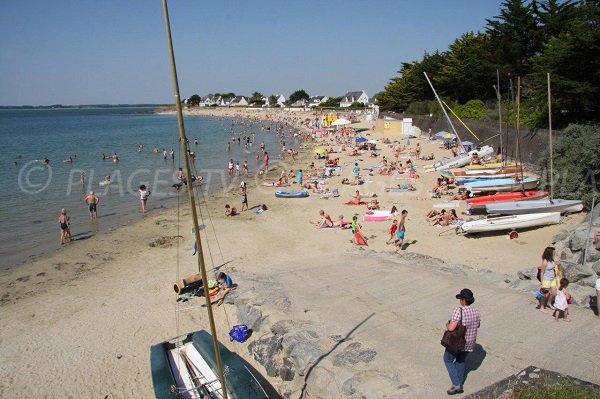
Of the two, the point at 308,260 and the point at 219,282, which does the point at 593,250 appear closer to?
the point at 308,260

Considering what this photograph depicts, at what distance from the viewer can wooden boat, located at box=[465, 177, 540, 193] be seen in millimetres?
20516

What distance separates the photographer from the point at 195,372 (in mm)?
8227

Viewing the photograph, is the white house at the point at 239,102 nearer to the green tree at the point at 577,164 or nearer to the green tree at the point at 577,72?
the green tree at the point at 577,72

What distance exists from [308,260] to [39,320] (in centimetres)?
742

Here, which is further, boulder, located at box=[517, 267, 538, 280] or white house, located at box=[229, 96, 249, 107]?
white house, located at box=[229, 96, 249, 107]

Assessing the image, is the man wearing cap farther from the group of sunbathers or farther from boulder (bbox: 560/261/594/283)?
the group of sunbathers

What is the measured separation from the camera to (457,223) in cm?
1603

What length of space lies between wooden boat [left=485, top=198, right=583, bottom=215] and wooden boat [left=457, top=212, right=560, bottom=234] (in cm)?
22

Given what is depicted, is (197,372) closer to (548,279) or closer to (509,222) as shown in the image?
(548,279)

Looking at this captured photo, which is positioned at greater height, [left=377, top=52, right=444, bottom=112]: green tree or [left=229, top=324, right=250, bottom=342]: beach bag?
[left=377, top=52, right=444, bottom=112]: green tree

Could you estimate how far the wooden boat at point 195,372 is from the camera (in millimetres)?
7258

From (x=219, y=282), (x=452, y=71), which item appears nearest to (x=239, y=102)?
(x=452, y=71)

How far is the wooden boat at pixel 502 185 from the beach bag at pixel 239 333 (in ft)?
48.1


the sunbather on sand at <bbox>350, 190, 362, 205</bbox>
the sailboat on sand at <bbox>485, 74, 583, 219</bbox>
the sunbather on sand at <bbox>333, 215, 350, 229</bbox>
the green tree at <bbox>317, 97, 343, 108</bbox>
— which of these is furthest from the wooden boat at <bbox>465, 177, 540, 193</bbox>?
the green tree at <bbox>317, 97, 343, 108</bbox>
